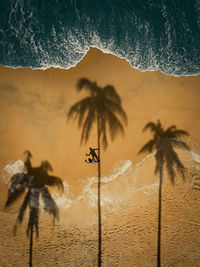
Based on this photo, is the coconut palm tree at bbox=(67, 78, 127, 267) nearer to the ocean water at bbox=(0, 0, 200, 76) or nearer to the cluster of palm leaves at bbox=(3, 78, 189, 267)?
the cluster of palm leaves at bbox=(3, 78, 189, 267)

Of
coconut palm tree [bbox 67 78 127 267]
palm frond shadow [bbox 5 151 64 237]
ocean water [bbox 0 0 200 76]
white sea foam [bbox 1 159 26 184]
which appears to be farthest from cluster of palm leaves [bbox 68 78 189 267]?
white sea foam [bbox 1 159 26 184]

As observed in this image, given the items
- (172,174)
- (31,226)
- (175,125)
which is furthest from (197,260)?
(31,226)

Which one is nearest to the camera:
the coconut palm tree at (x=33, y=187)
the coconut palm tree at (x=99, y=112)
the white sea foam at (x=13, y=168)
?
the coconut palm tree at (x=99, y=112)

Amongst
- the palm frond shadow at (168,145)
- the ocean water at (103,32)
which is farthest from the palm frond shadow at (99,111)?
the ocean water at (103,32)

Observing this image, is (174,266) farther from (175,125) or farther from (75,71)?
(75,71)

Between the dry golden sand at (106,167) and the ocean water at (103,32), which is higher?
the ocean water at (103,32)

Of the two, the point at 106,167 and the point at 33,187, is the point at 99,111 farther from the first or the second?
the point at 33,187

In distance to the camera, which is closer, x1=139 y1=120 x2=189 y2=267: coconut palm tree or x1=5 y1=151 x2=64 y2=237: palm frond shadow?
x1=139 y1=120 x2=189 y2=267: coconut palm tree

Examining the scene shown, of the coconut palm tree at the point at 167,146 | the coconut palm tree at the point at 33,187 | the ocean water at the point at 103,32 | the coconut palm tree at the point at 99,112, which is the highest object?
the ocean water at the point at 103,32

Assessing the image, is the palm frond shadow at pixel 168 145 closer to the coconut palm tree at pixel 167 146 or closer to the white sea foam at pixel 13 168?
the coconut palm tree at pixel 167 146
